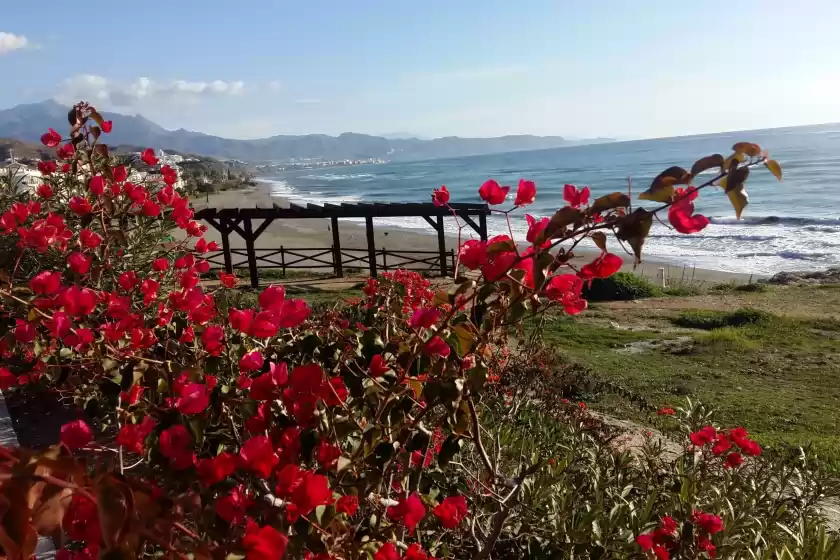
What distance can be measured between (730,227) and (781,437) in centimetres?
2329

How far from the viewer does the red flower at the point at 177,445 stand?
1101 millimetres

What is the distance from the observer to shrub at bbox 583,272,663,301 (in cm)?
1434

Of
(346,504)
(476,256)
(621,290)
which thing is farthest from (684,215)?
(621,290)

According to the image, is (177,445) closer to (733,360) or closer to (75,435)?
(75,435)

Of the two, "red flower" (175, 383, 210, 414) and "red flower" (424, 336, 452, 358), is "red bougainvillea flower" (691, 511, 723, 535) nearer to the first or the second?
"red flower" (424, 336, 452, 358)

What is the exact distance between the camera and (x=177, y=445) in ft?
3.62

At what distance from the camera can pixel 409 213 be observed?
1344cm

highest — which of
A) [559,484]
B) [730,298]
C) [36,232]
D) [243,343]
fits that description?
[36,232]

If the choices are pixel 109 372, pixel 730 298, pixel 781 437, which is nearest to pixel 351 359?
pixel 109 372

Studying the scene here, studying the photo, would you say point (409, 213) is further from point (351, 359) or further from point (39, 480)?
point (39, 480)

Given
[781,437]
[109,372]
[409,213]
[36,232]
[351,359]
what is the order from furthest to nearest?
[409,213]
[781,437]
[36,232]
[351,359]
[109,372]

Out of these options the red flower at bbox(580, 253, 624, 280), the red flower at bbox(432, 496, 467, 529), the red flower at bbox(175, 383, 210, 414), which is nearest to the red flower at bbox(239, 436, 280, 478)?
the red flower at bbox(175, 383, 210, 414)

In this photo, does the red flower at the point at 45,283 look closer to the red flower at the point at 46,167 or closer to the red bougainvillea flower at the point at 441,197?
the red bougainvillea flower at the point at 441,197

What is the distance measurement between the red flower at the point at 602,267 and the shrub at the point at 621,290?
13341mm
